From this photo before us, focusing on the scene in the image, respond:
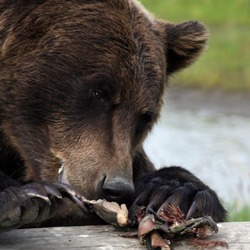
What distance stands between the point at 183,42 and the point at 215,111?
9.14m

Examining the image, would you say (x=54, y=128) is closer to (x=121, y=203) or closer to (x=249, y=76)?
(x=121, y=203)

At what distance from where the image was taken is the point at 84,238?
3.82 m

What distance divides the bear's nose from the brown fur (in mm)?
443

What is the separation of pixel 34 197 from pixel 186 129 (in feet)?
29.8

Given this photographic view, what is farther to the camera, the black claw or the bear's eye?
the bear's eye

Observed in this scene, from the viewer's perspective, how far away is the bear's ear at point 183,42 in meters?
5.32

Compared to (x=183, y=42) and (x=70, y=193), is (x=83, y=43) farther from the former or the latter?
(x=70, y=193)

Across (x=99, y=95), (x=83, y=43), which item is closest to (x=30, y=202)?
(x=99, y=95)

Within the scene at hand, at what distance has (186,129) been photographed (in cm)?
1272

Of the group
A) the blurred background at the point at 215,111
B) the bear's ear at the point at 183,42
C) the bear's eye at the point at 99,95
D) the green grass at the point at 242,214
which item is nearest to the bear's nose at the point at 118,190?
the bear's eye at the point at 99,95

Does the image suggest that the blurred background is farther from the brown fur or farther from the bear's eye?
the bear's eye

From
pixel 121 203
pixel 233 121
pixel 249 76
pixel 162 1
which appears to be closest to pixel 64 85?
pixel 121 203

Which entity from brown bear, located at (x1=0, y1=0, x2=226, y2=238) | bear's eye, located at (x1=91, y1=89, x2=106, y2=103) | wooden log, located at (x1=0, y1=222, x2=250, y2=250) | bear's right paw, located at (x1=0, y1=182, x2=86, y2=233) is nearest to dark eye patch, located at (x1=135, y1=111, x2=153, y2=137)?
brown bear, located at (x1=0, y1=0, x2=226, y2=238)

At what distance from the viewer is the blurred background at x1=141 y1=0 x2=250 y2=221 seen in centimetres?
933
